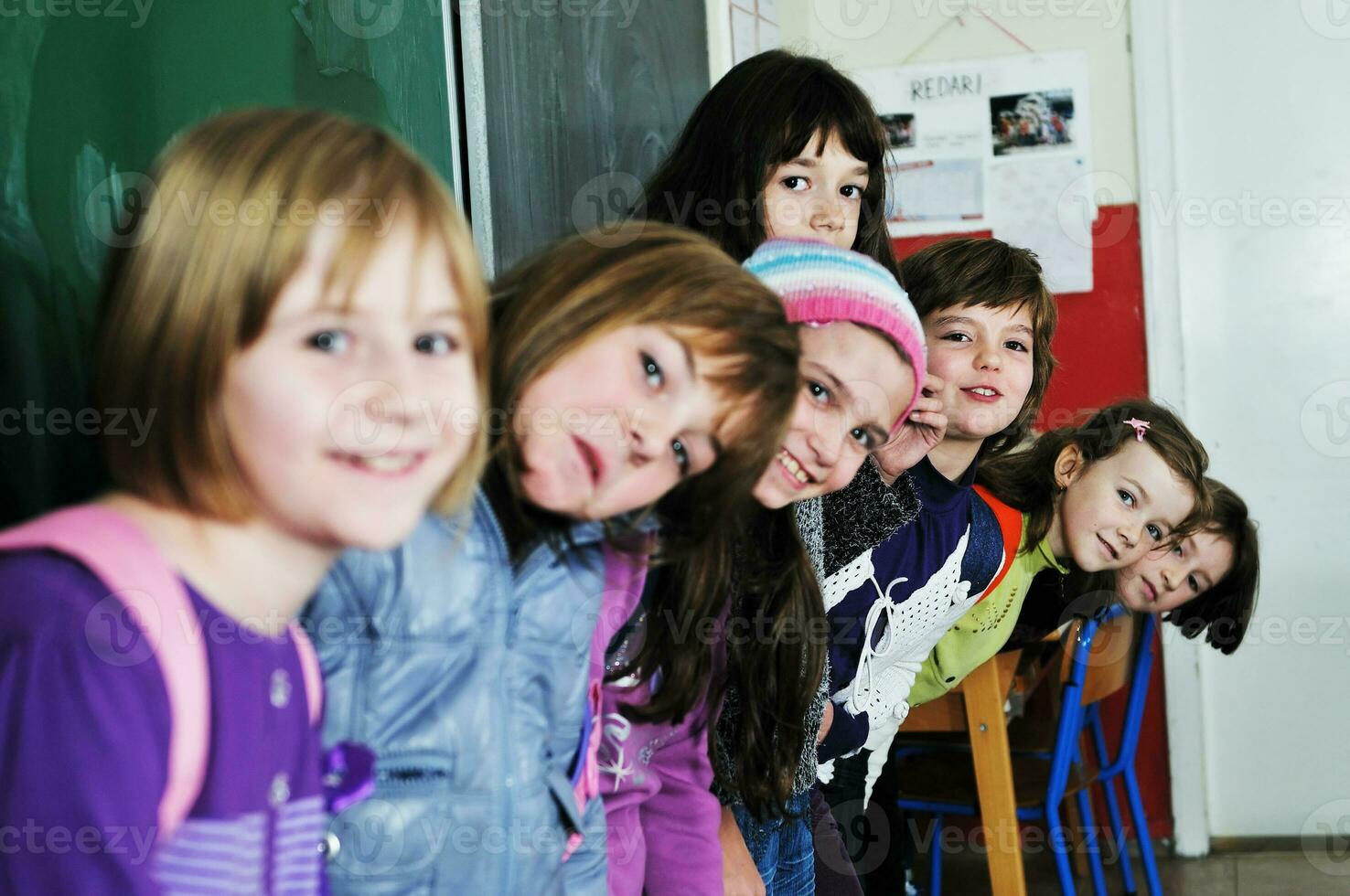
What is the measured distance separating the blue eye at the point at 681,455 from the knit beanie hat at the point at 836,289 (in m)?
0.29

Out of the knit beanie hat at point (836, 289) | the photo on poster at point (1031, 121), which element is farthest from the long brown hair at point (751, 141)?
the photo on poster at point (1031, 121)

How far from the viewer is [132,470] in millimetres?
599

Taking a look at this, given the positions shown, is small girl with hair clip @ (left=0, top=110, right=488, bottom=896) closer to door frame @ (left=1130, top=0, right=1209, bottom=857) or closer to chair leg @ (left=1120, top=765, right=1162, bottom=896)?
chair leg @ (left=1120, top=765, right=1162, bottom=896)

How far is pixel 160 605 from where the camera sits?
560 mm

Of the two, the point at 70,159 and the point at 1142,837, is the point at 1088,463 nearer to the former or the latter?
the point at 1142,837

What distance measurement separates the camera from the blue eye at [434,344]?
64 centimetres

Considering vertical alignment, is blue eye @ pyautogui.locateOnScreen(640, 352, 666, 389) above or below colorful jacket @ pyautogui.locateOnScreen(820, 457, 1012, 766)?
above

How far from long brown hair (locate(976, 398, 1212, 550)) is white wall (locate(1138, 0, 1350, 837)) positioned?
3.73 feet

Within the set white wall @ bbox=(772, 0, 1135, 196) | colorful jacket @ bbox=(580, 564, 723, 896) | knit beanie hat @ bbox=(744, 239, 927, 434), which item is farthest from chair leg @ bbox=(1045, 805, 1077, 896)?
white wall @ bbox=(772, 0, 1135, 196)

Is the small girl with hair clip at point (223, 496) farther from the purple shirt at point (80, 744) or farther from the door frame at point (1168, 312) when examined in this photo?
the door frame at point (1168, 312)

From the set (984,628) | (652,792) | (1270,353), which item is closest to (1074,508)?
(984,628)

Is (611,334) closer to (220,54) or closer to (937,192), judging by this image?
(220,54)

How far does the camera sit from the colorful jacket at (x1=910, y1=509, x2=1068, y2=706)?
1.83 metres

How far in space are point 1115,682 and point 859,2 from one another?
1694 millimetres
